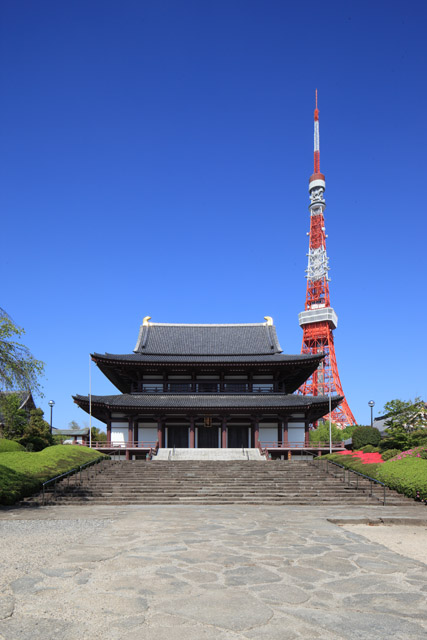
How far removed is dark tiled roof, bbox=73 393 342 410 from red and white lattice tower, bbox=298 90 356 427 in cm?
3522

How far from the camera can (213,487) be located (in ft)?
65.3

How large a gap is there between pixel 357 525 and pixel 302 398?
77.7 feet

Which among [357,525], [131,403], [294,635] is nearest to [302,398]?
[131,403]

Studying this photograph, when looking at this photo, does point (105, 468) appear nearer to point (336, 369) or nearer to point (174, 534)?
point (174, 534)

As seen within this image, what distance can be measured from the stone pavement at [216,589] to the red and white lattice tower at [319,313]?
6279 centimetres

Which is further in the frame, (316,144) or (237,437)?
(316,144)

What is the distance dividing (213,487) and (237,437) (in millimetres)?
17728

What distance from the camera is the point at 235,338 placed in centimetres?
4366

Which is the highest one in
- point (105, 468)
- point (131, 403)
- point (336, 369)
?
point (336, 369)

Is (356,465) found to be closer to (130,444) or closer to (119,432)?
(130,444)

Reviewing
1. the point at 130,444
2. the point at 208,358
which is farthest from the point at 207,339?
the point at 130,444

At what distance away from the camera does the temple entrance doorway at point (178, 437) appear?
3722 cm

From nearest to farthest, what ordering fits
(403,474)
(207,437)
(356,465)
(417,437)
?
(403,474) → (356,465) → (417,437) → (207,437)

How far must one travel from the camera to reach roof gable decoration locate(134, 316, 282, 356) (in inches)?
1622
